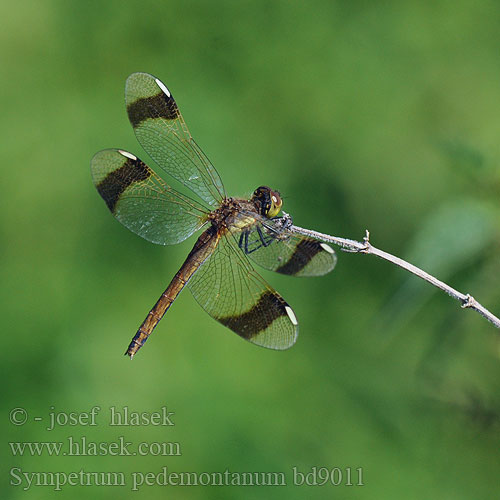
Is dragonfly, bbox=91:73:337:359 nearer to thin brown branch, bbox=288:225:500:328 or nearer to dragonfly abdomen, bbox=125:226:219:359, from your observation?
dragonfly abdomen, bbox=125:226:219:359

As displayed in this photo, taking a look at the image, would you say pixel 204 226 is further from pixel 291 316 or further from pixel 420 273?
pixel 420 273

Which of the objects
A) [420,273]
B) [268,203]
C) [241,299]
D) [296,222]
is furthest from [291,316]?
[296,222]

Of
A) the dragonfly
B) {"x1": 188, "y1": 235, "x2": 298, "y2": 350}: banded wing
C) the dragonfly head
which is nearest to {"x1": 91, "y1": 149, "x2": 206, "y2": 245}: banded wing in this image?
the dragonfly

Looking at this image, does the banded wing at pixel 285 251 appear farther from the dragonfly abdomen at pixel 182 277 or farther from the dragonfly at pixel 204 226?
the dragonfly abdomen at pixel 182 277

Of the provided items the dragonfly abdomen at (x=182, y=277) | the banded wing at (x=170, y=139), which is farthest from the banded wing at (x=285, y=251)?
the banded wing at (x=170, y=139)

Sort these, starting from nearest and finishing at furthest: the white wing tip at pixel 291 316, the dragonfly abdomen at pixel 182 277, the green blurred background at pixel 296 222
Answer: the white wing tip at pixel 291 316
the dragonfly abdomen at pixel 182 277
the green blurred background at pixel 296 222

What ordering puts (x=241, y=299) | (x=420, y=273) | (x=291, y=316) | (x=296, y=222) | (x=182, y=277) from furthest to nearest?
(x=296, y=222) → (x=182, y=277) → (x=241, y=299) → (x=291, y=316) → (x=420, y=273)
